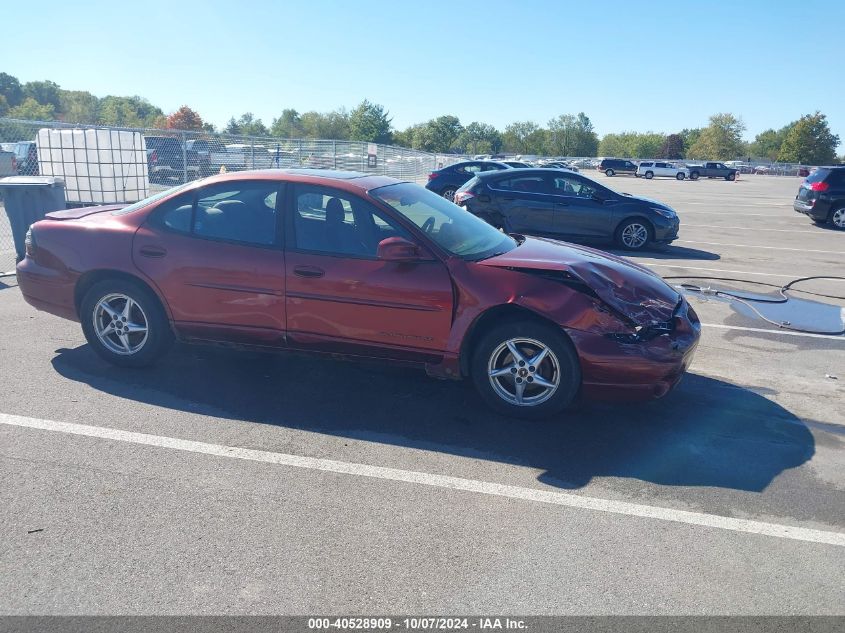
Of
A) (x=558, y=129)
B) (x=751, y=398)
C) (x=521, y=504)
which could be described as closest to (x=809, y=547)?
(x=521, y=504)

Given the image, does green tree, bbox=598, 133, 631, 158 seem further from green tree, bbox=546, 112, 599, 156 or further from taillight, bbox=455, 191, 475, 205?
taillight, bbox=455, 191, 475, 205

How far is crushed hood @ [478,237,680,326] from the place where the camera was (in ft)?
14.8

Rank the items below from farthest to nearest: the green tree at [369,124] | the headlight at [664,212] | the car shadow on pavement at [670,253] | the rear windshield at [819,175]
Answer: the green tree at [369,124], the rear windshield at [819,175], the headlight at [664,212], the car shadow on pavement at [670,253]

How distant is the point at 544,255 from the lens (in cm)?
498

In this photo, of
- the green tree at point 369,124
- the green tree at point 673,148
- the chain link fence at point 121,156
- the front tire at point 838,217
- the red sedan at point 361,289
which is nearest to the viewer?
the red sedan at point 361,289

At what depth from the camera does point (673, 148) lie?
116 m

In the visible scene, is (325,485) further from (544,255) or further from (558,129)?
(558,129)

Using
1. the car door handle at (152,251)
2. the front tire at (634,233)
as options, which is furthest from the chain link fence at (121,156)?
the car door handle at (152,251)

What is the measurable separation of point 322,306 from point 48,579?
2.43m

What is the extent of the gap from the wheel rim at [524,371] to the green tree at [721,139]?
113947 mm

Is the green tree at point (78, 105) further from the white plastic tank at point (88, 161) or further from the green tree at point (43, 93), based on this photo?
the white plastic tank at point (88, 161)

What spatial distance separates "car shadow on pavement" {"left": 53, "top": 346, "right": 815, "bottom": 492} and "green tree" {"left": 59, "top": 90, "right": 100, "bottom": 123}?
101562 mm

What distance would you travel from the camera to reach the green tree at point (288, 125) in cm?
8394

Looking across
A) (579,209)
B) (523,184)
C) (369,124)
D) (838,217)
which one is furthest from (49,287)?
(369,124)
